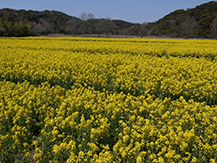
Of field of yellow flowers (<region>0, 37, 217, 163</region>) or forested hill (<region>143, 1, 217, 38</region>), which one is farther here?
forested hill (<region>143, 1, 217, 38</region>)

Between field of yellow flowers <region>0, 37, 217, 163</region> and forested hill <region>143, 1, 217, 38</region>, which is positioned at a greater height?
forested hill <region>143, 1, 217, 38</region>

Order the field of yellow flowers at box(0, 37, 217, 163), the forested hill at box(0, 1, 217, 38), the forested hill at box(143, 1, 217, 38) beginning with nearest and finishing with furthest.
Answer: the field of yellow flowers at box(0, 37, 217, 163), the forested hill at box(0, 1, 217, 38), the forested hill at box(143, 1, 217, 38)

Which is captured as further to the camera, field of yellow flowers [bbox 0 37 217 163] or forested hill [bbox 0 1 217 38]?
forested hill [bbox 0 1 217 38]

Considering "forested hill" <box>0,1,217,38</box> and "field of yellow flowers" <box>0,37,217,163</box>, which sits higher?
"forested hill" <box>0,1,217,38</box>

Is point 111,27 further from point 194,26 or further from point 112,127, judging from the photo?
point 112,127

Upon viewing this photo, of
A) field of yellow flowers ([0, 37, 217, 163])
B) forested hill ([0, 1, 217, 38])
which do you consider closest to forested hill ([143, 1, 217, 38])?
forested hill ([0, 1, 217, 38])

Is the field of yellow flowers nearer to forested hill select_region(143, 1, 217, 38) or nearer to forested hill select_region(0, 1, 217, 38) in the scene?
forested hill select_region(0, 1, 217, 38)

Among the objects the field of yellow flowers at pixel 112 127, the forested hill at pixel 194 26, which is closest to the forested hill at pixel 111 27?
the forested hill at pixel 194 26

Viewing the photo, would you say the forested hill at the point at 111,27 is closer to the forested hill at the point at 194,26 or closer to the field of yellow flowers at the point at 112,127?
the forested hill at the point at 194,26

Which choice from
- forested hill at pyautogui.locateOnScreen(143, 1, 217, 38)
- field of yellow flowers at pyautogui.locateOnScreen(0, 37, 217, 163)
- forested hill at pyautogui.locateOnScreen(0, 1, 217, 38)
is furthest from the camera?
forested hill at pyautogui.locateOnScreen(143, 1, 217, 38)

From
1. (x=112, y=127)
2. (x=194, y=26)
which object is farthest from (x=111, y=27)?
(x=112, y=127)

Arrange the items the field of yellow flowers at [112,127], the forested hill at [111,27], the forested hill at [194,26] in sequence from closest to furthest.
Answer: the field of yellow flowers at [112,127], the forested hill at [111,27], the forested hill at [194,26]

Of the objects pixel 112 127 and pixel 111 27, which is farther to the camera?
pixel 111 27

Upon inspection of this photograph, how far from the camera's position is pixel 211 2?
337 feet
